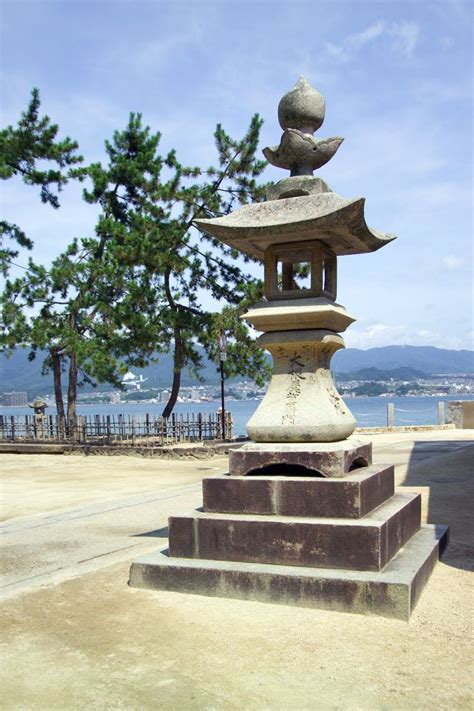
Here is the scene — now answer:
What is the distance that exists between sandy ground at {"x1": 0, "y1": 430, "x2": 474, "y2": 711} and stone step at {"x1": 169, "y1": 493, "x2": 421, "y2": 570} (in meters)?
0.40

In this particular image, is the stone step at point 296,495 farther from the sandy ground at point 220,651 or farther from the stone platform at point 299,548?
the sandy ground at point 220,651

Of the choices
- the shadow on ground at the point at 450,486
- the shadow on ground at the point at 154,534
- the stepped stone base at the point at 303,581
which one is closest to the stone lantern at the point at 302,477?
the stepped stone base at the point at 303,581

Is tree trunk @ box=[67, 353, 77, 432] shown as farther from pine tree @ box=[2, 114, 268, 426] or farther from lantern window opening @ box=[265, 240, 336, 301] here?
lantern window opening @ box=[265, 240, 336, 301]

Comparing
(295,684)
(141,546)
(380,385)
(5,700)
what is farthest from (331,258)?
(380,385)

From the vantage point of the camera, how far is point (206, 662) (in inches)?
153

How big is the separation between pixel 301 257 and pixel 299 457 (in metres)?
1.99

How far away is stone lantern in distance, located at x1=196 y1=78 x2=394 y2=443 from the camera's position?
5812mm

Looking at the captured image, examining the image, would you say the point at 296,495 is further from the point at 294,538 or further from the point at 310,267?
the point at 310,267

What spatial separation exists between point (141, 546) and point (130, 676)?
3.28 metres

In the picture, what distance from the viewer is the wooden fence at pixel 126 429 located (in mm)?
19906

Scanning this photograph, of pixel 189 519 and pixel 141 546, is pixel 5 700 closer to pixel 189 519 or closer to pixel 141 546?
pixel 189 519

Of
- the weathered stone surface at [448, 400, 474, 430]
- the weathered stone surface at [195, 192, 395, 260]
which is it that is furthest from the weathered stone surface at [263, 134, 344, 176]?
the weathered stone surface at [448, 400, 474, 430]

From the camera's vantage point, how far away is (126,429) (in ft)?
68.0

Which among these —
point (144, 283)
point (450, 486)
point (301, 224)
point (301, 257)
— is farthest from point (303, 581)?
point (144, 283)
